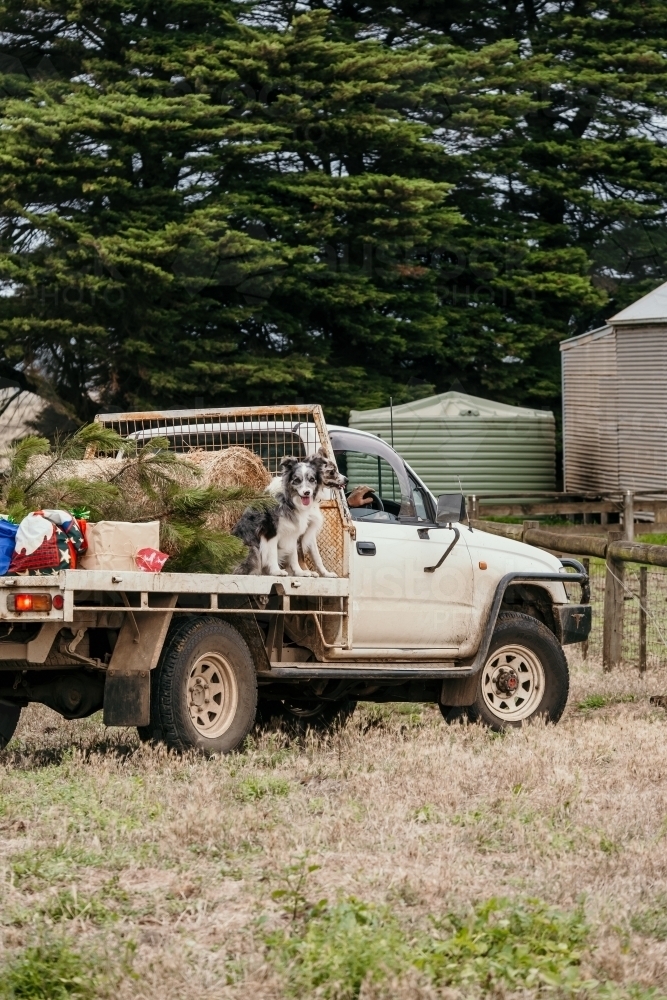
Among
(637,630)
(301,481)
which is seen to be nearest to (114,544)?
(301,481)

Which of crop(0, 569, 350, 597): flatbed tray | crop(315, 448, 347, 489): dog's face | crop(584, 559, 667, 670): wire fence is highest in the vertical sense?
crop(315, 448, 347, 489): dog's face

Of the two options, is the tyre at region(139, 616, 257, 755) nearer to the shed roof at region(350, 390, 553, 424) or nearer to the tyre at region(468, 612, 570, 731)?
the tyre at region(468, 612, 570, 731)

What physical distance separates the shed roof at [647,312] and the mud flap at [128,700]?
25213 millimetres

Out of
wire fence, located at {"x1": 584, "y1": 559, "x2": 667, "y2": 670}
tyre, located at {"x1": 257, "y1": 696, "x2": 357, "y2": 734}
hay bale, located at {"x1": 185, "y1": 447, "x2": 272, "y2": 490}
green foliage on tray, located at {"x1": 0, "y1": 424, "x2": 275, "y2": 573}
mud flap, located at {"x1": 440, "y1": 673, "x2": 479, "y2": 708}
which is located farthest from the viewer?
wire fence, located at {"x1": 584, "y1": 559, "x2": 667, "y2": 670}

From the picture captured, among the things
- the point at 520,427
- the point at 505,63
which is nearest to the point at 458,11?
the point at 505,63

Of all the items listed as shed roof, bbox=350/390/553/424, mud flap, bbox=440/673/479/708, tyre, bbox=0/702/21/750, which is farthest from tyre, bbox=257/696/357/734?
shed roof, bbox=350/390/553/424

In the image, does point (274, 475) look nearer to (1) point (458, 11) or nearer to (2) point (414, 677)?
(2) point (414, 677)

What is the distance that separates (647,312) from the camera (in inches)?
1278

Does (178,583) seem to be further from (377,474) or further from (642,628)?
(642,628)

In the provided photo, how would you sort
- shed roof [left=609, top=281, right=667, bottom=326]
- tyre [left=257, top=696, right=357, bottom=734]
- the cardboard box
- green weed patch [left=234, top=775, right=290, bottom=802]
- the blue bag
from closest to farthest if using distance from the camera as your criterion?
green weed patch [left=234, top=775, right=290, bottom=802] → the blue bag → the cardboard box → tyre [left=257, top=696, right=357, bottom=734] → shed roof [left=609, top=281, right=667, bottom=326]

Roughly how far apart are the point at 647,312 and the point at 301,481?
80.9ft

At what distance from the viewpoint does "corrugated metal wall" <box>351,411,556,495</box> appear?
33.8 m

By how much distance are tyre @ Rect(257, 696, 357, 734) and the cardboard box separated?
2.61 meters

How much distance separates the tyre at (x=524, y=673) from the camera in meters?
10.6
